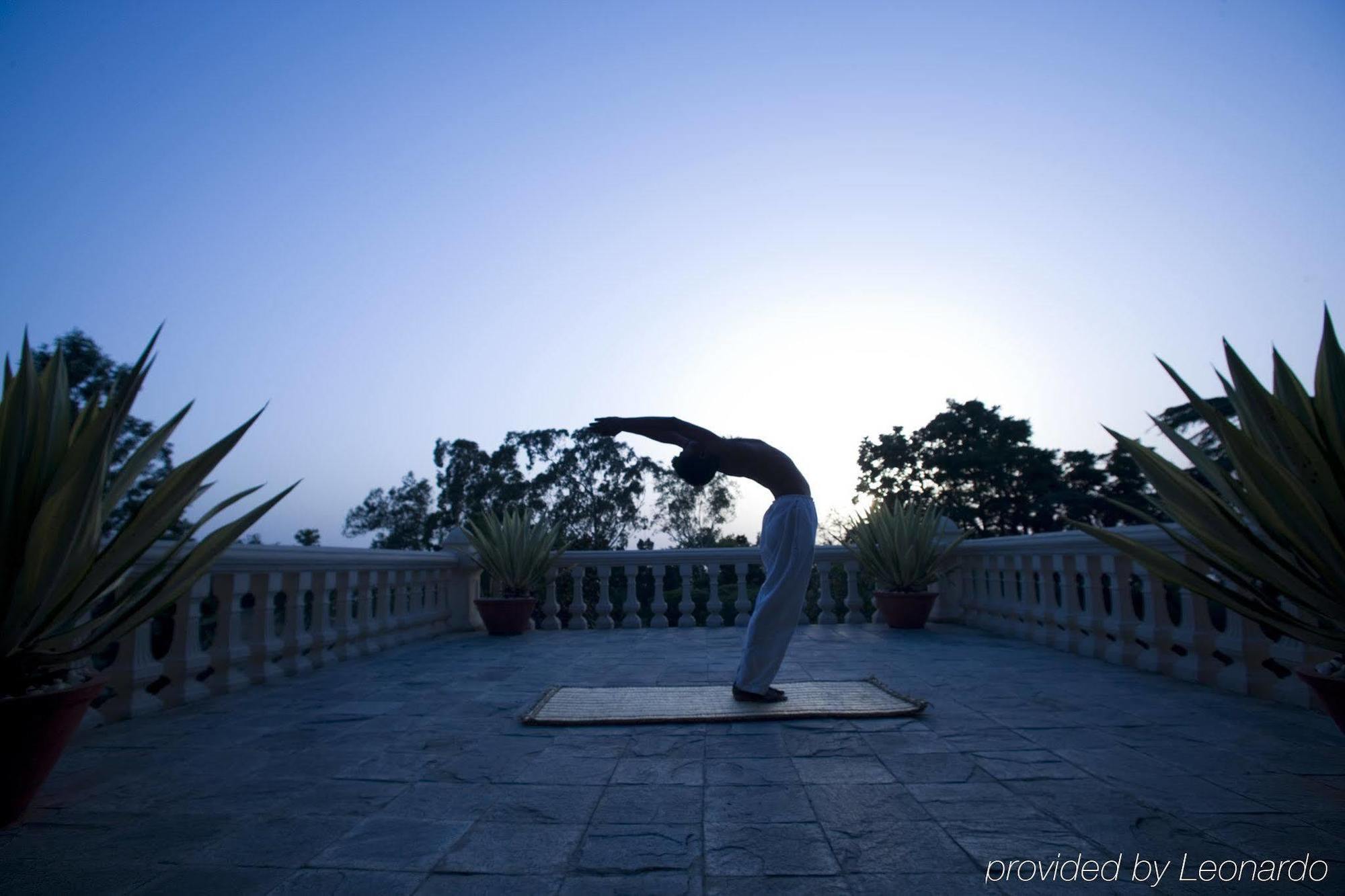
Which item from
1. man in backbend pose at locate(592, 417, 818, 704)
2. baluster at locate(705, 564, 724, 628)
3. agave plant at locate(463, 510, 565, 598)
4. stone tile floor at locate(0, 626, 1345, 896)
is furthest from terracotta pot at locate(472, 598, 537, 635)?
man in backbend pose at locate(592, 417, 818, 704)

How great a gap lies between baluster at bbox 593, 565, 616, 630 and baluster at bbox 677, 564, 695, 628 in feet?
2.59

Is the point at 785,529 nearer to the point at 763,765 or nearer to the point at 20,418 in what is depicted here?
the point at 763,765

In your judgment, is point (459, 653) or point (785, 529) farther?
point (459, 653)

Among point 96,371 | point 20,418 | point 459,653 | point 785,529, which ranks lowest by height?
point 459,653

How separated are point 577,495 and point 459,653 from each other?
17.2 m

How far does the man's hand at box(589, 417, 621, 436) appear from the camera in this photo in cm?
396

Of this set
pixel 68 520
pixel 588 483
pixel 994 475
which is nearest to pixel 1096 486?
pixel 994 475

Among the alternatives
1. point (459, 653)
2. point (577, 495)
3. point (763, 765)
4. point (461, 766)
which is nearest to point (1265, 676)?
point (763, 765)

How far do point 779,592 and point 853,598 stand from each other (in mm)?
4738

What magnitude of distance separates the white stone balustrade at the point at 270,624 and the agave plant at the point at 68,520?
0.72m

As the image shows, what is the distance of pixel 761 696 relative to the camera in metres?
3.69

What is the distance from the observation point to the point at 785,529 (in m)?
3.75

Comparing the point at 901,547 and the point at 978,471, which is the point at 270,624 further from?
the point at 978,471

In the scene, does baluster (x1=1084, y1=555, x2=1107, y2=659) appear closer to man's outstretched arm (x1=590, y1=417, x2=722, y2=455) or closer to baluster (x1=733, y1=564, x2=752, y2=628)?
man's outstretched arm (x1=590, y1=417, x2=722, y2=455)
